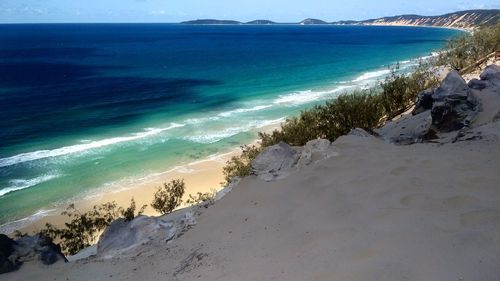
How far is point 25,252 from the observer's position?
26.5 ft

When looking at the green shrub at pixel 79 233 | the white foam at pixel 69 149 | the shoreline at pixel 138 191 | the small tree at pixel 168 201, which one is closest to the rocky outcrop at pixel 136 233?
the green shrub at pixel 79 233

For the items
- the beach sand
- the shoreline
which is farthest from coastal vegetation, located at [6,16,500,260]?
the beach sand

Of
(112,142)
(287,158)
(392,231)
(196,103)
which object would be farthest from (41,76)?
(392,231)

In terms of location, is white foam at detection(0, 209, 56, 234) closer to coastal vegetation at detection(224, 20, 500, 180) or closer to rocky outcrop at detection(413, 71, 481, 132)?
coastal vegetation at detection(224, 20, 500, 180)

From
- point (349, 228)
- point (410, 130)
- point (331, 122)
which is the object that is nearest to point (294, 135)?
point (331, 122)

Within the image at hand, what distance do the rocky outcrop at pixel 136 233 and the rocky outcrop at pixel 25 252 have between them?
0.93 meters

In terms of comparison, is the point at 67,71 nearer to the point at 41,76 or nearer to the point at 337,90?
the point at 41,76

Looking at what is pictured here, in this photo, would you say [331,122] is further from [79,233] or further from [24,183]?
[24,183]

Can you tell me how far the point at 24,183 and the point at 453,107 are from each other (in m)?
21.8

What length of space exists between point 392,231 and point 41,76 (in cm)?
6812

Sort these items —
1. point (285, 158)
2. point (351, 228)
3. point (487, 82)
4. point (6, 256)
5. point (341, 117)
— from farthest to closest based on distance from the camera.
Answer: point (341, 117) < point (487, 82) < point (285, 158) < point (6, 256) < point (351, 228)

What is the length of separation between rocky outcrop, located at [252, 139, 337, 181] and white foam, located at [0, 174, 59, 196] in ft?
59.6

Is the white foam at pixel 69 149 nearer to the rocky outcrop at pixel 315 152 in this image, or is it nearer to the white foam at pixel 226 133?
the white foam at pixel 226 133

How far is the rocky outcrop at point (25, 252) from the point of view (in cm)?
771
